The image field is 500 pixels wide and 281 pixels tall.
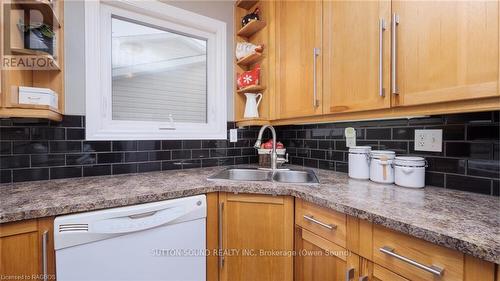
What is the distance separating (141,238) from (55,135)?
837mm

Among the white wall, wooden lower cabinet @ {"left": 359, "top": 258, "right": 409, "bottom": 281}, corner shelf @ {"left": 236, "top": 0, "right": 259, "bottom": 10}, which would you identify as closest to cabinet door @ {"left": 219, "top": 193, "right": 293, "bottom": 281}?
wooden lower cabinet @ {"left": 359, "top": 258, "right": 409, "bottom": 281}

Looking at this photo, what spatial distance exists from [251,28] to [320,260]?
165 centimetres

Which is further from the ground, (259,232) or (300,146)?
(300,146)

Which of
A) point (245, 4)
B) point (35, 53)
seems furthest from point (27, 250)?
point (245, 4)

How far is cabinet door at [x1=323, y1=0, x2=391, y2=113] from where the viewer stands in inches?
39.8

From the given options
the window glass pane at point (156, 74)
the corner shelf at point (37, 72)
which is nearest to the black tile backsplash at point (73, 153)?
the corner shelf at point (37, 72)

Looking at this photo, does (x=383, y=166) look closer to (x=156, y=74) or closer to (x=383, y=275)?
(x=383, y=275)

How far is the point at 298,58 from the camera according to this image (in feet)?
4.83

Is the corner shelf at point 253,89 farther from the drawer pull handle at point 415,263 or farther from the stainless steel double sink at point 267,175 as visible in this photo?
the drawer pull handle at point 415,263

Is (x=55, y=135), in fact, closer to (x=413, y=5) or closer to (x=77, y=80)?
(x=77, y=80)

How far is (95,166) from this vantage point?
1.42m

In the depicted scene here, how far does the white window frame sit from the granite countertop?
0.34 m

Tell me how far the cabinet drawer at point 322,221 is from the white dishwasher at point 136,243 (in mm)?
482

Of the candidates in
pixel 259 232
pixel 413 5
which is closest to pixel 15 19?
pixel 259 232
